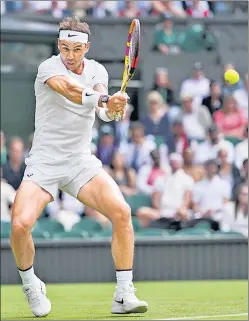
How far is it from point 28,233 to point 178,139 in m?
8.73

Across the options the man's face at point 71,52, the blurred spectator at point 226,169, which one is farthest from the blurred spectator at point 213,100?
the man's face at point 71,52

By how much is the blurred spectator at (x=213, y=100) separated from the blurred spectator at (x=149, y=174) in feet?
6.18

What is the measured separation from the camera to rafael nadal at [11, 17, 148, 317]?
7.36 metres

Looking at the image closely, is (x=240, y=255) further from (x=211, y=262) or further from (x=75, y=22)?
(x=75, y=22)

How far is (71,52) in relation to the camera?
7.46 metres

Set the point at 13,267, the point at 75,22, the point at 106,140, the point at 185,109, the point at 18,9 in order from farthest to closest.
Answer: the point at 18,9 → the point at 185,109 → the point at 106,140 → the point at 13,267 → the point at 75,22

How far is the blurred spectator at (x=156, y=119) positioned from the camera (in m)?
16.2

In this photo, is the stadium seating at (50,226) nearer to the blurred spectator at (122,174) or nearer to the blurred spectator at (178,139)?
the blurred spectator at (122,174)

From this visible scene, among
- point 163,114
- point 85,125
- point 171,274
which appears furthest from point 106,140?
point 85,125

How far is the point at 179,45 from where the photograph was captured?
1833cm

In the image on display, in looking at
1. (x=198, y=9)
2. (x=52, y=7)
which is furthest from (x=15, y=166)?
(x=198, y=9)

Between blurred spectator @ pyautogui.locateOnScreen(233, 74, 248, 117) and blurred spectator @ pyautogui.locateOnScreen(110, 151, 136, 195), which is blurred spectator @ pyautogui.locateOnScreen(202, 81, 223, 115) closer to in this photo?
blurred spectator @ pyautogui.locateOnScreen(233, 74, 248, 117)

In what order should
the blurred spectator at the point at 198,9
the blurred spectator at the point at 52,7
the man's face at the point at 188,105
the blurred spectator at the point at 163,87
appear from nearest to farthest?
the man's face at the point at 188,105 → the blurred spectator at the point at 163,87 → the blurred spectator at the point at 52,7 → the blurred spectator at the point at 198,9

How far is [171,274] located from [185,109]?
3562mm
